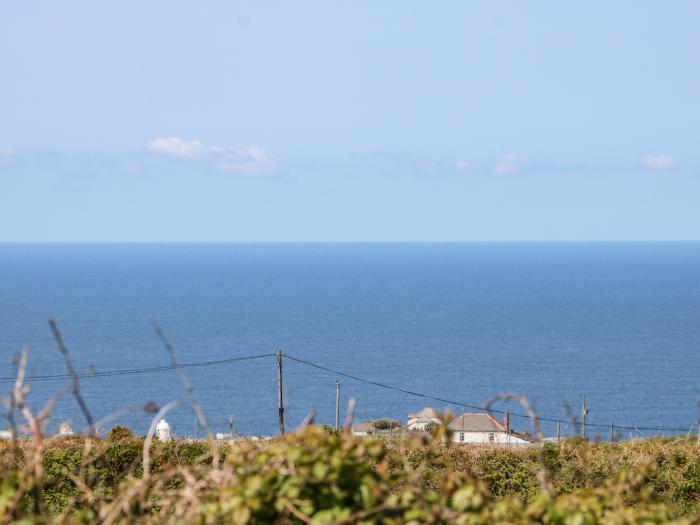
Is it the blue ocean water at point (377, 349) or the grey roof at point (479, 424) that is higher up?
the grey roof at point (479, 424)

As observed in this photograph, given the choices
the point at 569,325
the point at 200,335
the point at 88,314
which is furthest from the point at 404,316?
the point at 88,314

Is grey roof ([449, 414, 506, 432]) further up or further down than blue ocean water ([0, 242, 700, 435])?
further up

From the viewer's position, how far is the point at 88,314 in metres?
148

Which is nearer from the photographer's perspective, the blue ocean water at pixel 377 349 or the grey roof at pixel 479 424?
the grey roof at pixel 479 424

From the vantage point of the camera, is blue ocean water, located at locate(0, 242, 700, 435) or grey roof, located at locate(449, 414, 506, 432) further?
blue ocean water, located at locate(0, 242, 700, 435)

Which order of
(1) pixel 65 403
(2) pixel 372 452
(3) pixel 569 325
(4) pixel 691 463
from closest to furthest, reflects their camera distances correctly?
(2) pixel 372 452 < (4) pixel 691 463 < (1) pixel 65 403 < (3) pixel 569 325

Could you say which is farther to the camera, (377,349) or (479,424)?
(377,349)

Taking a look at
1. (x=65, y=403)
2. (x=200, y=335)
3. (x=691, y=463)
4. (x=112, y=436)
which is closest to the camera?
Result: (x=691, y=463)

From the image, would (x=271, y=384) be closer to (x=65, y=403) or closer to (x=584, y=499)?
(x=65, y=403)

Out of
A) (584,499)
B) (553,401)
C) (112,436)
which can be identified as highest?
(584,499)

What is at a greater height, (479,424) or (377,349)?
(479,424)

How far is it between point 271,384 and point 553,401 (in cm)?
2565

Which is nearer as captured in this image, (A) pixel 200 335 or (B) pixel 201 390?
(B) pixel 201 390

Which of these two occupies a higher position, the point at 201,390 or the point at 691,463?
the point at 691,463
